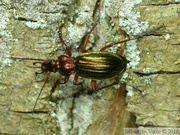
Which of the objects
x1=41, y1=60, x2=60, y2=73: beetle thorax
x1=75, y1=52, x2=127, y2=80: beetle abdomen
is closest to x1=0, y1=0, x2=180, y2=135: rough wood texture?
x1=41, y1=60, x2=60, y2=73: beetle thorax

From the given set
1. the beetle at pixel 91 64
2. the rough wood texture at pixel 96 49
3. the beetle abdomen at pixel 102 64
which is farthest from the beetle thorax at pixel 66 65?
the beetle abdomen at pixel 102 64

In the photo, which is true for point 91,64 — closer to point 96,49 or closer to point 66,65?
point 96,49

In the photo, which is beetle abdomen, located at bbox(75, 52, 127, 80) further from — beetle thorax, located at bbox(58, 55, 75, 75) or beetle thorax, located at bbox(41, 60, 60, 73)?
beetle thorax, located at bbox(41, 60, 60, 73)

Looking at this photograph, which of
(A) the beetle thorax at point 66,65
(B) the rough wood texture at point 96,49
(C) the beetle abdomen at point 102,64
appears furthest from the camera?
(A) the beetle thorax at point 66,65

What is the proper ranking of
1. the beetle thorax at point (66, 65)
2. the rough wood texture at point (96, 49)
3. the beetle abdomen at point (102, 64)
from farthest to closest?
the beetle thorax at point (66, 65) → the beetle abdomen at point (102, 64) → the rough wood texture at point (96, 49)

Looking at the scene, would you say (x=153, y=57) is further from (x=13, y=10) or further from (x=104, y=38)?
(x=13, y=10)

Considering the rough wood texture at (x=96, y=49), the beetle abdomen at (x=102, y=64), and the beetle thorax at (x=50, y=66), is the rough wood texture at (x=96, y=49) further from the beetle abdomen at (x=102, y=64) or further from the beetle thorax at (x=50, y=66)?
the beetle abdomen at (x=102, y=64)

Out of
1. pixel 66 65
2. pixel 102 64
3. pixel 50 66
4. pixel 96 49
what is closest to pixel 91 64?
pixel 102 64
